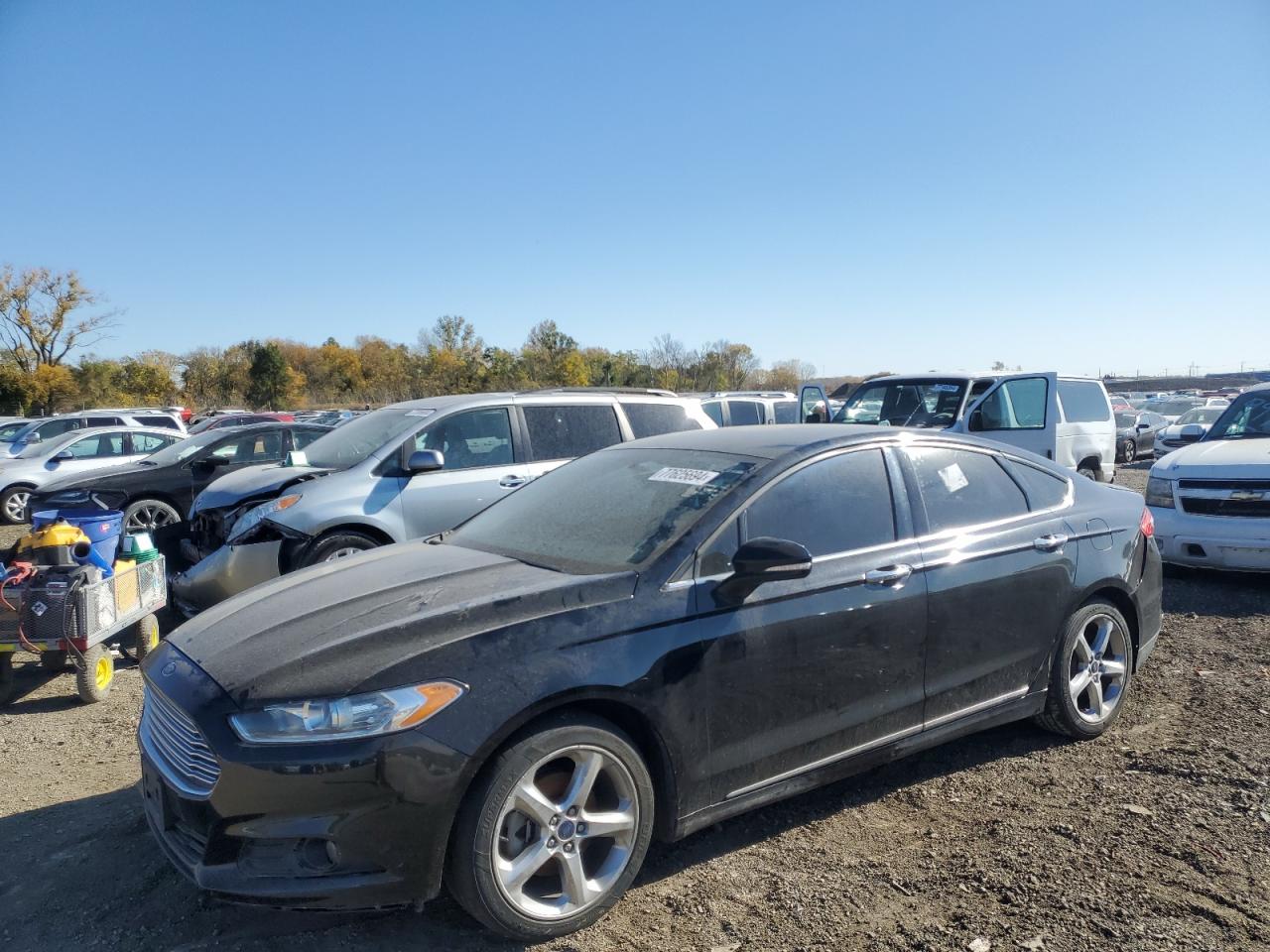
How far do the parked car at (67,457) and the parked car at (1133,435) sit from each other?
2155cm

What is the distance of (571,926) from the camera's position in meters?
2.80

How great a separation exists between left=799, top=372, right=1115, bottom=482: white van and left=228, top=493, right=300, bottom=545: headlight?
259 inches

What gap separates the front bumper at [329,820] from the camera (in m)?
2.50

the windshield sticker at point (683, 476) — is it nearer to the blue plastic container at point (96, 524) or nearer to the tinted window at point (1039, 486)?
the tinted window at point (1039, 486)

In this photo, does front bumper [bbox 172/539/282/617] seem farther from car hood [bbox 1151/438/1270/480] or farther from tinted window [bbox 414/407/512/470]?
car hood [bbox 1151/438/1270/480]

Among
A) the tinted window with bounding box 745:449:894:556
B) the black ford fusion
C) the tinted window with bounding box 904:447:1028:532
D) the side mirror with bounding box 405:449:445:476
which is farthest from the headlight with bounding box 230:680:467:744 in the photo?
the side mirror with bounding box 405:449:445:476

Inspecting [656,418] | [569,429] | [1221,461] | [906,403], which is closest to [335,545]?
[569,429]

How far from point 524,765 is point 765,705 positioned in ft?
3.22

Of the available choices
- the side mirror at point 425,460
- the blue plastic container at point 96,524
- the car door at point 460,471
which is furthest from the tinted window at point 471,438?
the blue plastic container at point 96,524

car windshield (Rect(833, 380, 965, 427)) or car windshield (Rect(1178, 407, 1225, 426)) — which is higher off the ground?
car windshield (Rect(833, 380, 965, 427))

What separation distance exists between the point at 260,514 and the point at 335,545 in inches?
25.9

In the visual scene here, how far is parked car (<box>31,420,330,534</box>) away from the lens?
9.60 metres

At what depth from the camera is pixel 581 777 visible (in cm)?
281

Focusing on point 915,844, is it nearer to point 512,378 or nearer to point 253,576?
point 253,576
